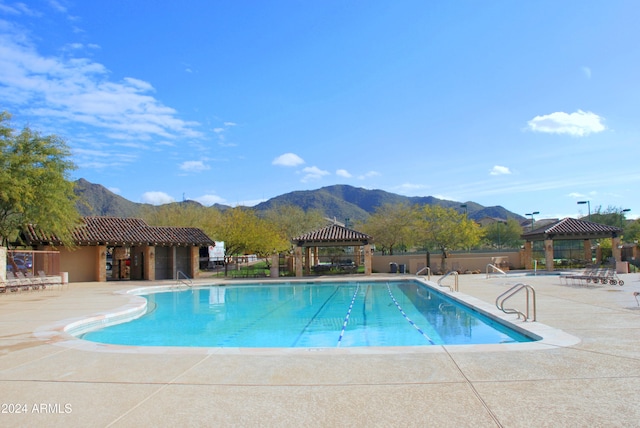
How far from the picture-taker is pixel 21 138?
22266 mm

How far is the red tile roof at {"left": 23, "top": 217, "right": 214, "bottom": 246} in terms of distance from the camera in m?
27.0

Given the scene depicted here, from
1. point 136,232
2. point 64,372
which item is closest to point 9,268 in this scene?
point 136,232

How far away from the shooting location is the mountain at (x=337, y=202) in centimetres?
11325

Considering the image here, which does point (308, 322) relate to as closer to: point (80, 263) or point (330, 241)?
point (330, 241)

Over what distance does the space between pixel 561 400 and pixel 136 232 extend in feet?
96.6

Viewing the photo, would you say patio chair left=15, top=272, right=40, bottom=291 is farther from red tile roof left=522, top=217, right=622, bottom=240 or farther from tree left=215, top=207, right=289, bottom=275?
red tile roof left=522, top=217, right=622, bottom=240

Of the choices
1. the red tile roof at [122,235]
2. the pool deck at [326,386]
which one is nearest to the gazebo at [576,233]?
the red tile roof at [122,235]

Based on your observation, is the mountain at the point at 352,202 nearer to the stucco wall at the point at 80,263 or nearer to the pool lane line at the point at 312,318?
the stucco wall at the point at 80,263

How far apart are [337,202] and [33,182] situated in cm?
11974

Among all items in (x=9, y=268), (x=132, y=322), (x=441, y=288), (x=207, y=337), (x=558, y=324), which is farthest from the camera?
(x=9, y=268)

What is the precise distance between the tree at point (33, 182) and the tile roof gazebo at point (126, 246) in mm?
3363

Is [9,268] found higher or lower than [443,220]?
lower

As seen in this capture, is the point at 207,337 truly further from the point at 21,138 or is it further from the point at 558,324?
the point at 21,138

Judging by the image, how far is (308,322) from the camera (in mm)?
14391
